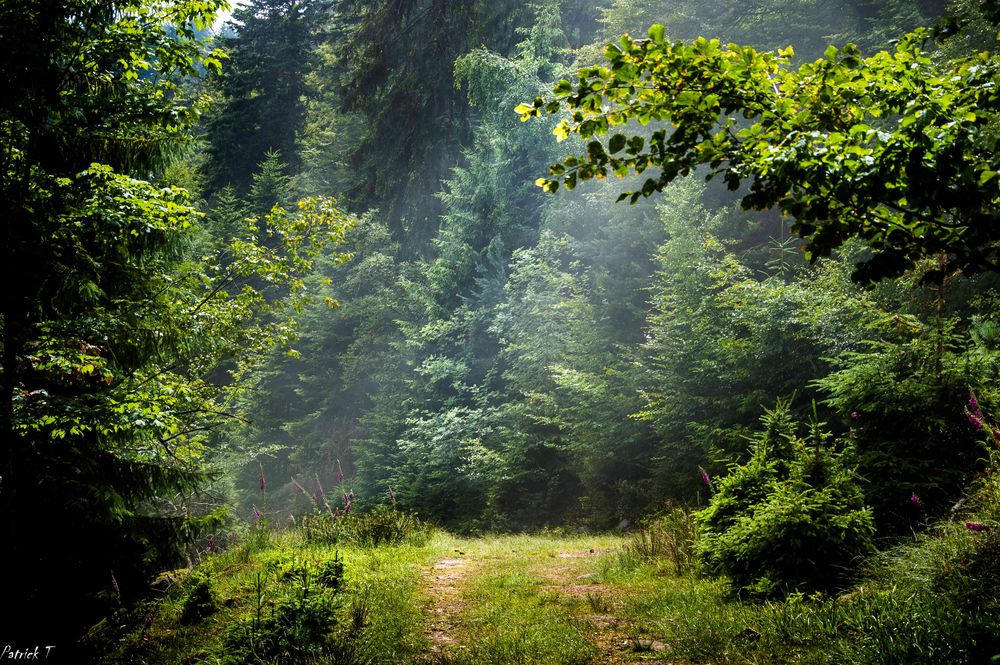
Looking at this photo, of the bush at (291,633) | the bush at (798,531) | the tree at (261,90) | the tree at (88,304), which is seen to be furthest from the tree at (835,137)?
the tree at (261,90)

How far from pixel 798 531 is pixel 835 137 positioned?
3.93 m

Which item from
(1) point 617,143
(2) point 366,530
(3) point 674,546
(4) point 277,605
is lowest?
(2) point 366,530

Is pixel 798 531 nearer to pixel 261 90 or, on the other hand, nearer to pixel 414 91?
pixel 414 91

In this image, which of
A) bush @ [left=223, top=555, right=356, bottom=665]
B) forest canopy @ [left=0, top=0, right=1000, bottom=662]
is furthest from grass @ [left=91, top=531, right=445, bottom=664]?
forest canopy @ [left=0, top=0, right=1000, bottom=662]

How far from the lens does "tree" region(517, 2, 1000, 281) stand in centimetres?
225

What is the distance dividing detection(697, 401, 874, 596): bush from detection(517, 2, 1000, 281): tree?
3.16m

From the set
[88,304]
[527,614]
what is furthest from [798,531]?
[88,304]

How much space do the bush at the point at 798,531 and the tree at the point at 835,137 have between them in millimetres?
3158

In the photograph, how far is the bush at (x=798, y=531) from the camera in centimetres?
494

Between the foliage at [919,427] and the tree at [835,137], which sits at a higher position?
the tree at [835,137]

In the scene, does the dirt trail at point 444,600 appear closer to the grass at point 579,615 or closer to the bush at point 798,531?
the grass at point 579,615

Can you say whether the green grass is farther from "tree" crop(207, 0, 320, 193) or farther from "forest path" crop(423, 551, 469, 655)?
"tree" crop(207, 0, 320, 193)

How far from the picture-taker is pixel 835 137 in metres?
2.33

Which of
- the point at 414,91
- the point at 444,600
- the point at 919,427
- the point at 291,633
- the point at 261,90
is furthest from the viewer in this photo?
the point at 261,90
